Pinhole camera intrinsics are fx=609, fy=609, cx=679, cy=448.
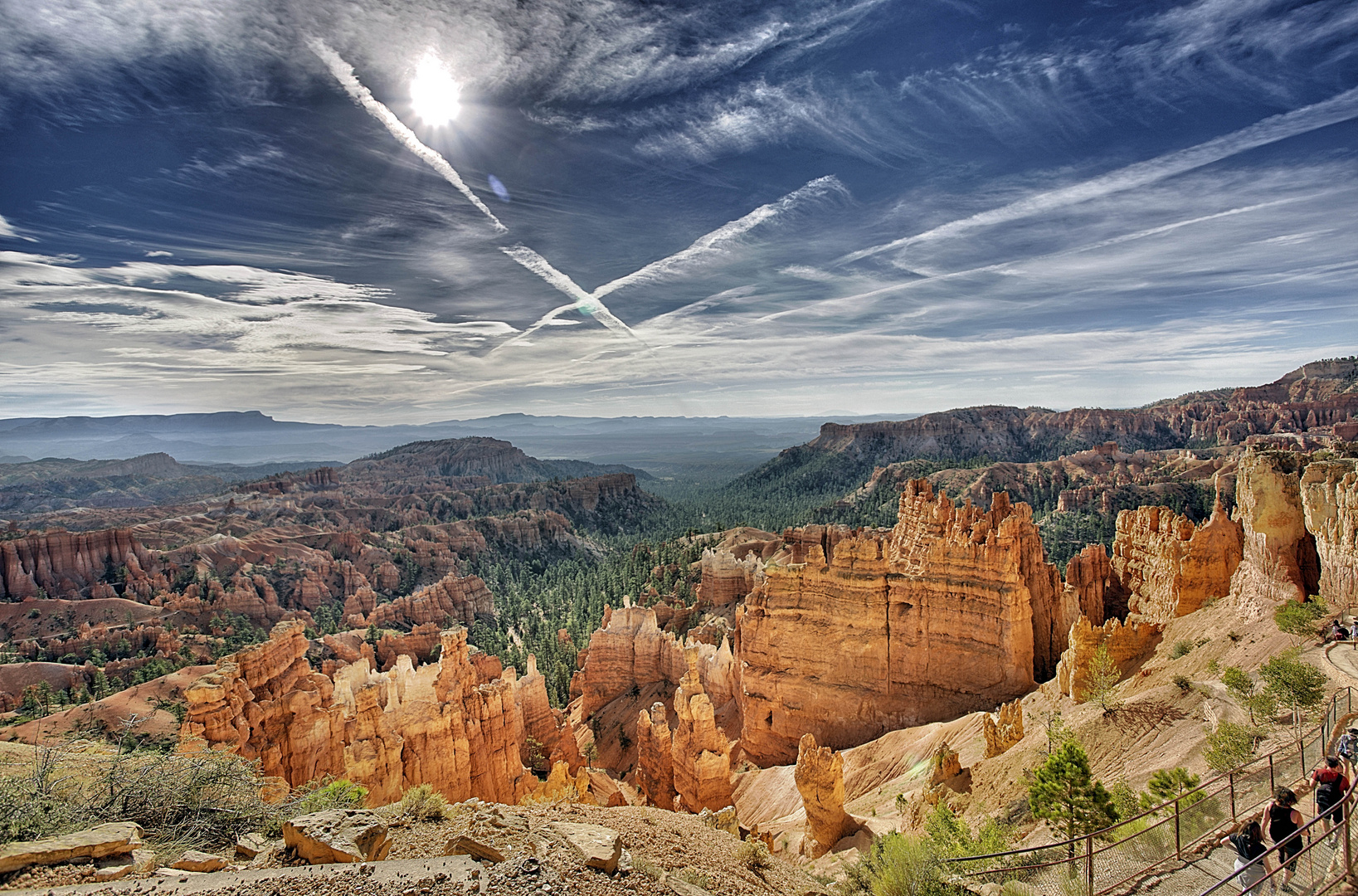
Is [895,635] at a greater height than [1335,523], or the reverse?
[1335,523]

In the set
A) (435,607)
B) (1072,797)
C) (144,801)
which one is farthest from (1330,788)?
(435,607)

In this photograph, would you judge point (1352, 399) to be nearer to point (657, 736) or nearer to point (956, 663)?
point (956, 663)

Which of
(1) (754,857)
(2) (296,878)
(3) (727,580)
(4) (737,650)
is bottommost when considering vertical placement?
(3) (727,580)

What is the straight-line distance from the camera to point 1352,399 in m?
134

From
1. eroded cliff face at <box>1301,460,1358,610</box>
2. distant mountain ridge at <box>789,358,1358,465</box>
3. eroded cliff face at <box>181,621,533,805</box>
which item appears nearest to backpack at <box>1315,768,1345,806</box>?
eroded cliff face at <box>1301,460,1358,610</box>

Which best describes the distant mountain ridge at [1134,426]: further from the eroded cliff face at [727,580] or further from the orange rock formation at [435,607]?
the orange rock formation at [435,607]

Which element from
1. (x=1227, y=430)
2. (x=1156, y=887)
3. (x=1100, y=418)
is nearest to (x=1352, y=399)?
(x=1227, y=430)

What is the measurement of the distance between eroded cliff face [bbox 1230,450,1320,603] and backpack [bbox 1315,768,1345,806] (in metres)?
15.4

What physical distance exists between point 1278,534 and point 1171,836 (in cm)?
1686

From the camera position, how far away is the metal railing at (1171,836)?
950cm

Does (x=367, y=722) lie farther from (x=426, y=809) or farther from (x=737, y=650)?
(x=737, y=650)

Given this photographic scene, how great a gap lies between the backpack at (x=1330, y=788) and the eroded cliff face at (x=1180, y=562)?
66.5ft

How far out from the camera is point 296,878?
27.0 ft

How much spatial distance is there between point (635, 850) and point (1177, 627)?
75.6 feet
